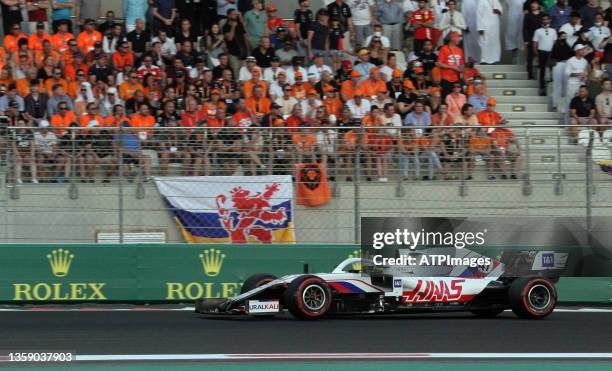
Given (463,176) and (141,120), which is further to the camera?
(141,120)

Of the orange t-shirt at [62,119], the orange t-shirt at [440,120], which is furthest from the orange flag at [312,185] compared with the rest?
the orange t-shirt at [62,119]

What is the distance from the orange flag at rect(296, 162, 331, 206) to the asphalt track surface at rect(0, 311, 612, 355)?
2.49m

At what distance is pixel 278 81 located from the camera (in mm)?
17984

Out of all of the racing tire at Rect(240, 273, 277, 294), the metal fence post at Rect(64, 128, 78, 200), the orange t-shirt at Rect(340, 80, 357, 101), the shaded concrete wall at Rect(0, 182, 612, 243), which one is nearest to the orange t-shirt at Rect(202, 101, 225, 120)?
the orange t-shirt at Rect(340, 80, 357, 101)

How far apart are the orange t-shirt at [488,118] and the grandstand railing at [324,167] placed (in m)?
2.80

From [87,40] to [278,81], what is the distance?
10.7 feet

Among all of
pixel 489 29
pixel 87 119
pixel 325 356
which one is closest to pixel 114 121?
pixel 87 119

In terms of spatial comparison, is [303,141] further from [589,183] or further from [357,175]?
[589,183]

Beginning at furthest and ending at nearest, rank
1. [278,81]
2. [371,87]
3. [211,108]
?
[371,87] → [278,81] → [211,108]

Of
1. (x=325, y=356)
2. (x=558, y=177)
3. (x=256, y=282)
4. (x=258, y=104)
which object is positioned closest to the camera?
(x=325, y=356)

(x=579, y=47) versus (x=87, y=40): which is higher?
(x=87, y=40)

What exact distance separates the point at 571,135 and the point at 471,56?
5.95 m

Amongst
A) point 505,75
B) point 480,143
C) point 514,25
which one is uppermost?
point 514,25

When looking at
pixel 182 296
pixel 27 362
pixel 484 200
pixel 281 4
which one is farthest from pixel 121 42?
pixel 27 362
